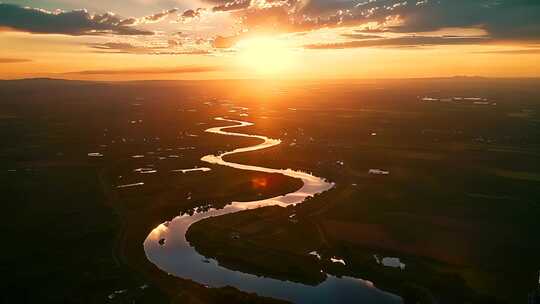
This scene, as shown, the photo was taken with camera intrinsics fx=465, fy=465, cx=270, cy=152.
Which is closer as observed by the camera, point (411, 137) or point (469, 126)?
point (411, 137)

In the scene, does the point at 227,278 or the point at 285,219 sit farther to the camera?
the point at 285,219

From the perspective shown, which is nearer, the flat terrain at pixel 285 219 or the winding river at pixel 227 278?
the winding river at pixel 227 278

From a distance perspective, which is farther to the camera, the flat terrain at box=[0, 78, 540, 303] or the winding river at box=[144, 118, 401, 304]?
the flat terrain at box=[0, 78, 540, 303]

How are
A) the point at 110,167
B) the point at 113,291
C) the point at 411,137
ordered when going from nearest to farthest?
the point at 113,291
the point at 110,167
the point at 411,137

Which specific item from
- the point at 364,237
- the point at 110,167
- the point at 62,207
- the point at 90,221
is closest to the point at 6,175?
the point at 110,167

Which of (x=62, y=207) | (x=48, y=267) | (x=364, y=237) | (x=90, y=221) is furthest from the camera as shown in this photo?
(x=62, y=207)

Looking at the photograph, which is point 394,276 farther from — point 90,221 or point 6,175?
point 6,175

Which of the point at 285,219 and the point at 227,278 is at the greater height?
the point at 227,278

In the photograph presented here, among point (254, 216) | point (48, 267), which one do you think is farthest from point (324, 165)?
point (48, 267)

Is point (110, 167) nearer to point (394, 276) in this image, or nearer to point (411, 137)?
point (394, 276)
